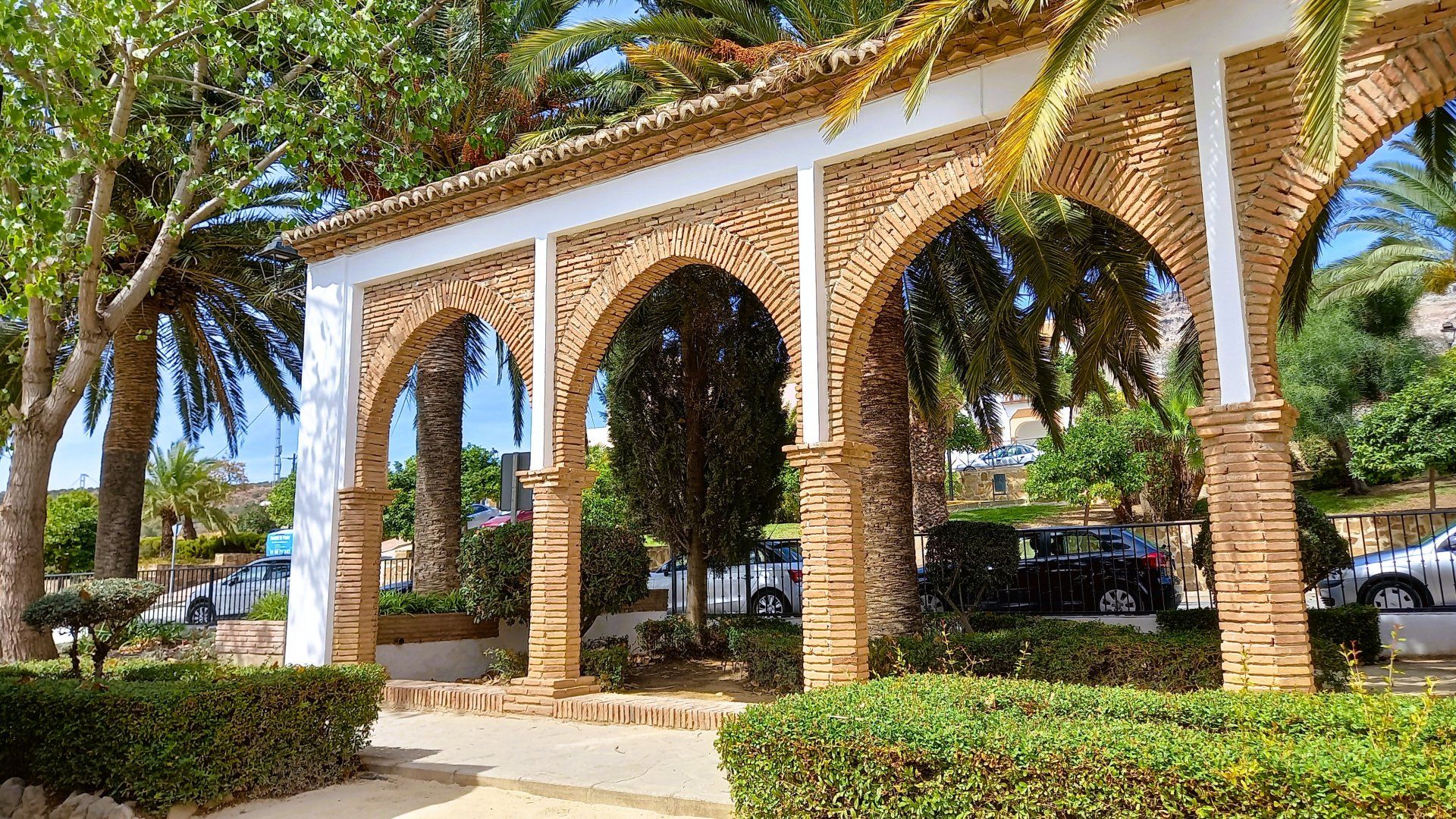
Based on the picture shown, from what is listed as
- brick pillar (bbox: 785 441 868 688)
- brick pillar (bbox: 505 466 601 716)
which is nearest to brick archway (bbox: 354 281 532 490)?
brick pillar (bbox: 505 466 601 716)

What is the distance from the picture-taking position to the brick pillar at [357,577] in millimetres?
10969

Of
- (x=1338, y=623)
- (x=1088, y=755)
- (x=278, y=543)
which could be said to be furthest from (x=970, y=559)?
(x=278, y=543)

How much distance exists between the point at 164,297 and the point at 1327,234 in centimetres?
1568

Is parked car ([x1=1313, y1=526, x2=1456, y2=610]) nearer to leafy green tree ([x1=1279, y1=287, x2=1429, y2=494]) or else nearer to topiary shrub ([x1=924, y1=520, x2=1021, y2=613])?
topiary shrub ([x1=924, y1=520, x2=1021, y2=613])

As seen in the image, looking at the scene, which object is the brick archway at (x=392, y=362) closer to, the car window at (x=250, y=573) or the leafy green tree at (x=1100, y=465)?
the car window at (x=250, y=573)

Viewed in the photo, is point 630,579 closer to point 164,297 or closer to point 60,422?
point 60,422

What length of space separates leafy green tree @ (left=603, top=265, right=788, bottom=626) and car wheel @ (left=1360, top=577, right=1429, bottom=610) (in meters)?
8.18

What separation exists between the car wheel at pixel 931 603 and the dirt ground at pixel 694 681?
2805 mm

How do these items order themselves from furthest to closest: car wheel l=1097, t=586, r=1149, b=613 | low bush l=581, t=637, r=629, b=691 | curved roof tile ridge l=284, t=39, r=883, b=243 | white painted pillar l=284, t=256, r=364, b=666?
car wheel l=1097, t=586, r=1149, b=613 → white painted pillar l=284, t=256, r=364, b=666 → low bush l=581, t=637, r=629, b=691 → curved roof tile ridge l=284, t=39, r=883, b=243

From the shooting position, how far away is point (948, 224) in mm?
7980

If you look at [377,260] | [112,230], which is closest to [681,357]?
[377,260]

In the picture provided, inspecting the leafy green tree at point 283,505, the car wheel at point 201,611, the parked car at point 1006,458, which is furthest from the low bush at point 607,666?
the leafy green tree at point 283,505

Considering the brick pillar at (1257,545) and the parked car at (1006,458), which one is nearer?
the brick pillar at (1257,545)

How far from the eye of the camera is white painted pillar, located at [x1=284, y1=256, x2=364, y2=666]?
1117 centimetres
